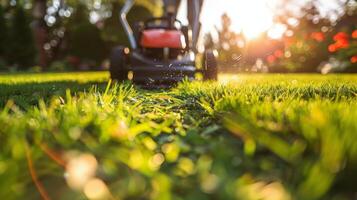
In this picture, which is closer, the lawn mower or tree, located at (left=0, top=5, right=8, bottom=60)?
the lawn mower

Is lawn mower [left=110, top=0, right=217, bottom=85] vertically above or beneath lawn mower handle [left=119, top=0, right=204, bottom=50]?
beneath

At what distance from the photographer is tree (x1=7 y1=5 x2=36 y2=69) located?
17.6 metres

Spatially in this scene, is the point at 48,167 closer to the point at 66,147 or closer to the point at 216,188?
the point at 66,147

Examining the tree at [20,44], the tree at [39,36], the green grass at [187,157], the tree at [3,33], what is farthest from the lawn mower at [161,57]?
the tree at [39,36]

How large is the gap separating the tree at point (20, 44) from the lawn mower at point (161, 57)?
38.4 ft

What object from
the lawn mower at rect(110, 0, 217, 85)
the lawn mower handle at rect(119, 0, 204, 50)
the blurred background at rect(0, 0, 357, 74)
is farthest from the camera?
the blurred background at rect(0, 0, 357, 74)

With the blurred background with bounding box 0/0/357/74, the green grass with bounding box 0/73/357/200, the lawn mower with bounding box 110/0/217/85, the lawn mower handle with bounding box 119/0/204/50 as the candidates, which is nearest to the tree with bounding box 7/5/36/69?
the blurred background with bounding box 0/0/357/74

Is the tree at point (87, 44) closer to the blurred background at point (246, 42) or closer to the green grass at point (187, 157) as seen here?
the blurred background at point (246, 42)

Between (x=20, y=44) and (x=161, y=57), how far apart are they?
12.3m

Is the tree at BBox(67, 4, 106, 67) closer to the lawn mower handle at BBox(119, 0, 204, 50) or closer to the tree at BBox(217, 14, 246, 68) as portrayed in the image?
the tree at BBox(217, 14, 246, 68)

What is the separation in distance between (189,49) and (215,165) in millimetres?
4911

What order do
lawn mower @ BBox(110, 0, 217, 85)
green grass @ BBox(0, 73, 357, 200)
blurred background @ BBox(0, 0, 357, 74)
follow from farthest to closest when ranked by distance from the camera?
1. blurred background @ BBox(0, 0, 357, 74)
2. lawn mower @ BBox(110, 0, 217, 85)
3. green grass @ BBox(0, 73, 357, 200)

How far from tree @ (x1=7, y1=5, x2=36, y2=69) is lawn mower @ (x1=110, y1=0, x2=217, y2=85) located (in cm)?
1171

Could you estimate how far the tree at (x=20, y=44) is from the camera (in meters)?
17.6
